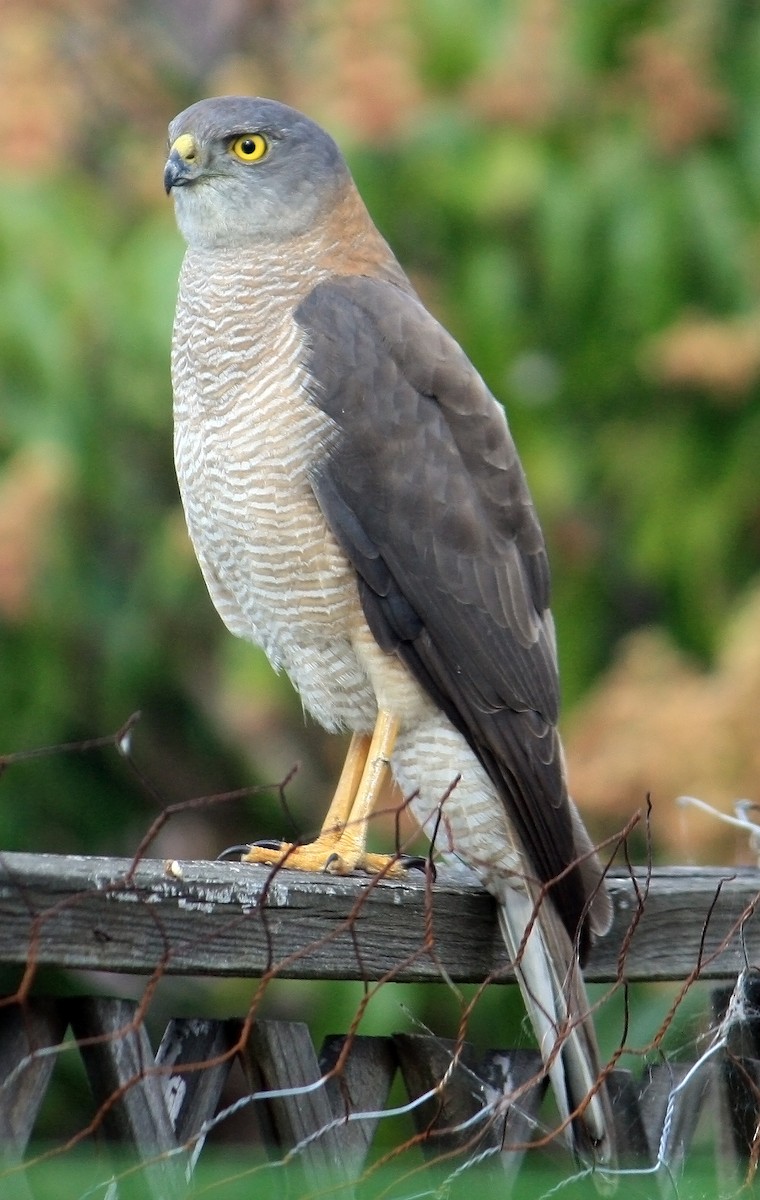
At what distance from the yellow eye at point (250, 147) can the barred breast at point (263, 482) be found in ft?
0.82

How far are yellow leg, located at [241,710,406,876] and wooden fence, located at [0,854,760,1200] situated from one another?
0.22 m

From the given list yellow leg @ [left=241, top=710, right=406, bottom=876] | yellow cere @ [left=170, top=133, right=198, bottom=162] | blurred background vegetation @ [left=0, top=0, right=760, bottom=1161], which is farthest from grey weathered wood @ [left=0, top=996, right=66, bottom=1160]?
blurred background vegetation @ [left=0, top=0, right=760, bottom=1161]

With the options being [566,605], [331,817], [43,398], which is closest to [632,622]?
[566,605]

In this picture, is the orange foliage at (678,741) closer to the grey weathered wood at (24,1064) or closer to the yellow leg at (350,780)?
the yellow leg at (350,780)

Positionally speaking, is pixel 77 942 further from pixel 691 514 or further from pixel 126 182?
pixel 126 182

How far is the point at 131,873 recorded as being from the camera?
5.69ft

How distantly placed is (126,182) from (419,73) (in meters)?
1.19

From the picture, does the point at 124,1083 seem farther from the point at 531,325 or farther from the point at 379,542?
the point at 531,325

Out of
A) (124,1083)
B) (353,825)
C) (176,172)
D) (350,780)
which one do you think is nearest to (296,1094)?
(124,1083)

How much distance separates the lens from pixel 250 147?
11.5ft

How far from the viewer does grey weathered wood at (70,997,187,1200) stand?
178cm

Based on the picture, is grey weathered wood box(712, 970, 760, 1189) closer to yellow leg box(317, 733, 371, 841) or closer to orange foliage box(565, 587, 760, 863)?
yellow leg box(317, 733, 371, 841)

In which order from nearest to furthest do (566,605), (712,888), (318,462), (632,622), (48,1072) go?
1. (48,1072)
2. (712,888)
3. (318,462)
4. (566,605)
5. (632,622)

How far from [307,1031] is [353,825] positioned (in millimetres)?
874
